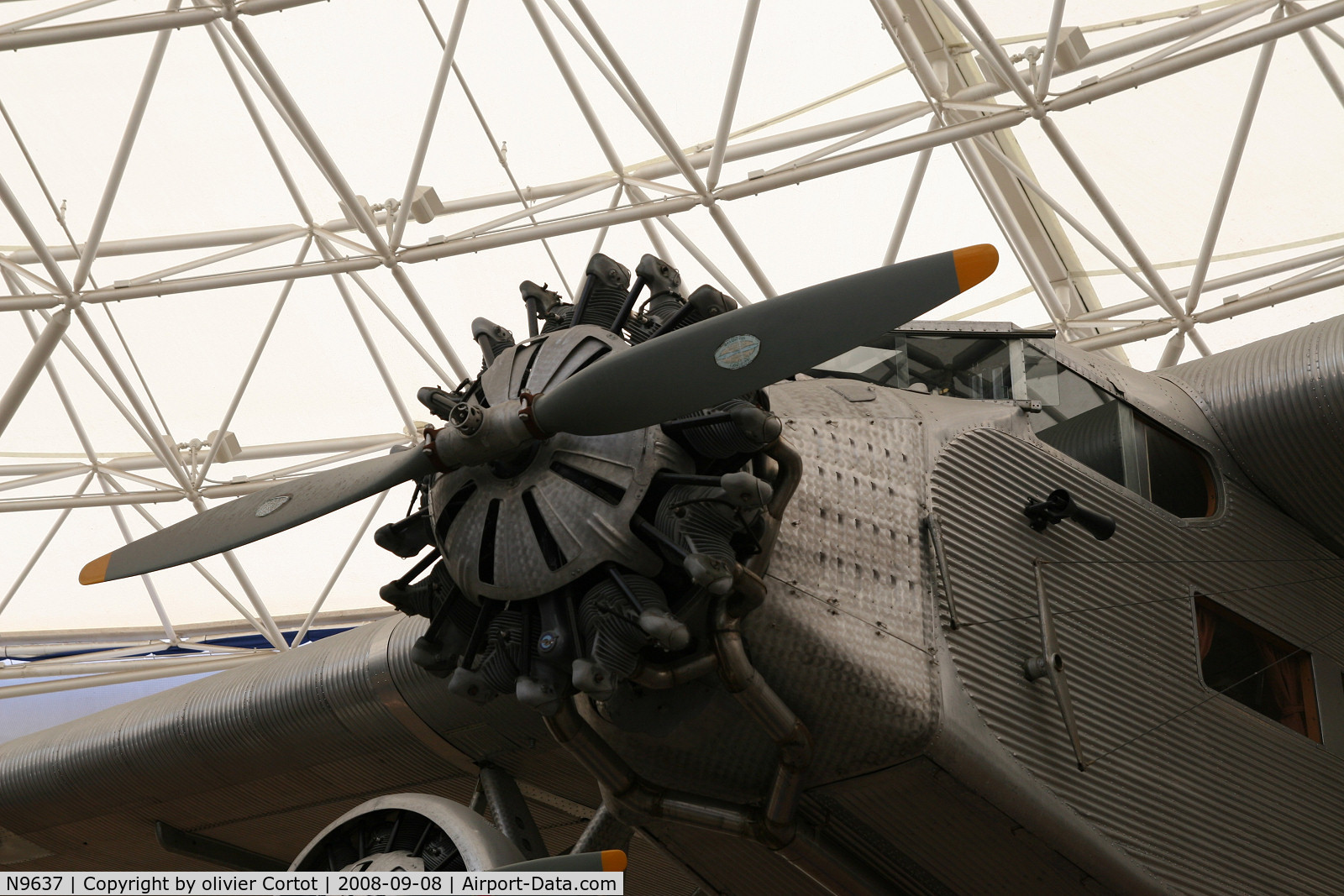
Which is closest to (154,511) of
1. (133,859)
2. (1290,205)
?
(133,859)

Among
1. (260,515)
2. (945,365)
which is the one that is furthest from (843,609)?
(260,515)

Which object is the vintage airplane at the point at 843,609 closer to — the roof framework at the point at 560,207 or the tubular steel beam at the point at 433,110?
the roof framework at the point at 560,207

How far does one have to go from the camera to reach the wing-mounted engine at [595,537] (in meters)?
4.91

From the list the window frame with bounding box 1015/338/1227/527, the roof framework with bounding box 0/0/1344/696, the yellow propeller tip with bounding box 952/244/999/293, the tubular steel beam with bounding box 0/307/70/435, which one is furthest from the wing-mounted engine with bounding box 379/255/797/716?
the tubular steel beam with bounding box 0/307/70/435

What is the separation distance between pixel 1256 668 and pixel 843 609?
137 inches

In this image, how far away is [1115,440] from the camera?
754 centimetres

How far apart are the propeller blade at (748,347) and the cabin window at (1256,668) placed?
335cm

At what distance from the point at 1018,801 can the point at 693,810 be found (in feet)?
4.88

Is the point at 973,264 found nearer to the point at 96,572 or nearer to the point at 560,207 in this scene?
the point at 96,572

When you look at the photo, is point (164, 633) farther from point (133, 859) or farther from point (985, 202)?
point (985, 202)

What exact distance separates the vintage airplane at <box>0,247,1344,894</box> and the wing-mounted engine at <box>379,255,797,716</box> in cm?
2

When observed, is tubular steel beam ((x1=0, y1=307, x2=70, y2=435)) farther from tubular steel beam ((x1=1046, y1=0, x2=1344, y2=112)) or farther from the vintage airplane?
tubular steel beam ((x1=1046, y1=0, x2=1344, y2=112))

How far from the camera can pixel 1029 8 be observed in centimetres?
1650

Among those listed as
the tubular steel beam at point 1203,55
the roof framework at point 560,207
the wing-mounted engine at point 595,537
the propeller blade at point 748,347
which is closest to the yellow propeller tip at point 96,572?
the wing-mounted engine at point 595,537
